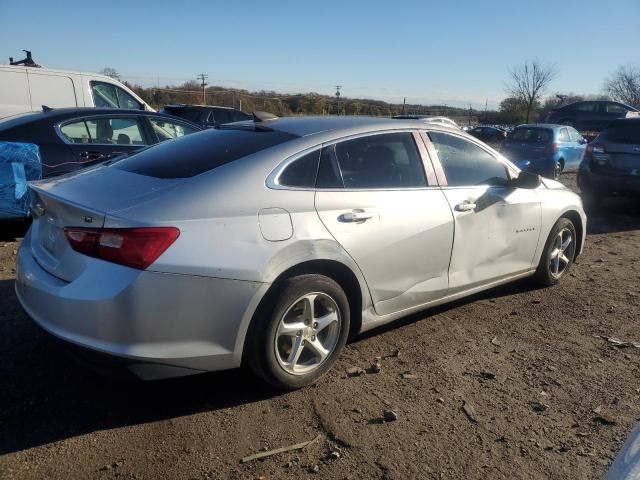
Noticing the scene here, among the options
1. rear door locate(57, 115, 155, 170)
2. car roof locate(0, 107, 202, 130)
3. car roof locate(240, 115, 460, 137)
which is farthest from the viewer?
rear door locate(57, 115, 155, 170)

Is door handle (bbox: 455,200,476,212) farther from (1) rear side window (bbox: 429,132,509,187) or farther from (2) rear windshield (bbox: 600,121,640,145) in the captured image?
(2) rear windshield (bbox: 600,121,640,145)

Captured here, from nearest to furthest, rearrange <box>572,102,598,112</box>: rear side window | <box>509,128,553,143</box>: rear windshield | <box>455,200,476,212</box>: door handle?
<box>455,200,476,212</box>: door handle → <box>509,128,553,143</box>: rear windshield → <box>572,102,598,112</box>: rear side window

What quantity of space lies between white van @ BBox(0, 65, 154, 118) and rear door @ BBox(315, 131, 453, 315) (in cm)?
764

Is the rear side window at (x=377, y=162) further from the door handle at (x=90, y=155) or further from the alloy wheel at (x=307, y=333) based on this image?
the door handle at (x=90, y=155)

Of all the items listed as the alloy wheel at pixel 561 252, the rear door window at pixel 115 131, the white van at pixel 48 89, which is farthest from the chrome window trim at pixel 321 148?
the white van at pixel 48 89

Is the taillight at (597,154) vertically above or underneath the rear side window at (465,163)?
underneath

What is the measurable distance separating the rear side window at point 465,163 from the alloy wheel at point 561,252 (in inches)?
42.2

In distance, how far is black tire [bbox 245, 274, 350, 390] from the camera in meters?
2.92

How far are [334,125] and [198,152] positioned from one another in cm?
91

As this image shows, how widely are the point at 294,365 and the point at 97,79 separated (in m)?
8.54

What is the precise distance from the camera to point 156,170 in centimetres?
323

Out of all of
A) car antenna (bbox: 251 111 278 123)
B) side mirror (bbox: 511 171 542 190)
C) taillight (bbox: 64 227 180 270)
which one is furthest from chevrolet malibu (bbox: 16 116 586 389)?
side mirror (bbox: 511 171 542 190)

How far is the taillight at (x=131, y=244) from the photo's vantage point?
2.57m

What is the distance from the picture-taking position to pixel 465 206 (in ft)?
13.2
